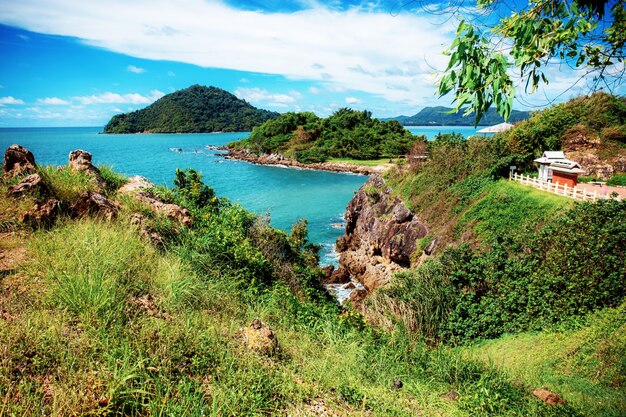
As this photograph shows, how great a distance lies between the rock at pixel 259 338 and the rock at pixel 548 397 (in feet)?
15.6

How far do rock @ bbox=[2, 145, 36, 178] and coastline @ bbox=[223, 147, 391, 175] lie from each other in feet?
204

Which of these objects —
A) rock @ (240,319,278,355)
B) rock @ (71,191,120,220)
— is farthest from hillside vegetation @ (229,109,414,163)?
rock @ (240,319,278,355)

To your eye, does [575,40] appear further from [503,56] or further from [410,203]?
[410,203]

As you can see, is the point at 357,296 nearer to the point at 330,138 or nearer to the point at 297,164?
the point at 297,164

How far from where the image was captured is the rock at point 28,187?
601 centimetres

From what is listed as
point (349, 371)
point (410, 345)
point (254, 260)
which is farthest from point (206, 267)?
point (410, 345)

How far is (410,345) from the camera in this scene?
692cm

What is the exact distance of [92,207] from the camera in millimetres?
6504

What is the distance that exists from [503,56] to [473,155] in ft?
89.7

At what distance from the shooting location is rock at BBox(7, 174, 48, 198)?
601cm

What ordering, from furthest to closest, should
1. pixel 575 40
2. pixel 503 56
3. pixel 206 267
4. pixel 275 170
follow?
pixel 275 170
pixel 206 267
pixel 575 40
pixel 503 56

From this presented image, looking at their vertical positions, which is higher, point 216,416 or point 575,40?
point 575,40

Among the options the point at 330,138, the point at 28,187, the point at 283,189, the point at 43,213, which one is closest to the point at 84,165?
the point at 28,187

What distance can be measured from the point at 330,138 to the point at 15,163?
297ft
